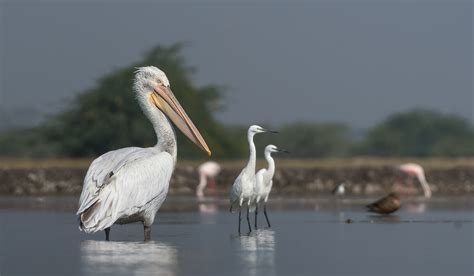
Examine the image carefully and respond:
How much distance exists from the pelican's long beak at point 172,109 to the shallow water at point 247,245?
3.15 feet

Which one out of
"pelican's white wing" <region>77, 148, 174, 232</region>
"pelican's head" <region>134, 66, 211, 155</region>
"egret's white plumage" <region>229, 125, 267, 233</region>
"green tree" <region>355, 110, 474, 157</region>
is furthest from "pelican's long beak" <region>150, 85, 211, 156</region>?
"green tree" <region>355, 110, 474, 157</region>

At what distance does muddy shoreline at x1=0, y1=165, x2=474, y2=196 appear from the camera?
20109 mm

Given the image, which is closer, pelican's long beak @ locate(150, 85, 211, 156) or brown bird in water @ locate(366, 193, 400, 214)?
pelican's long beak @ locate(150, 85, 211, 156)

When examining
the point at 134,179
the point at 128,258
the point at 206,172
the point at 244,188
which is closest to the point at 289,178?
the point at 206,172

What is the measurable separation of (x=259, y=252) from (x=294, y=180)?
11.7 meters

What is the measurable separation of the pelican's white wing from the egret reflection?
919 mm

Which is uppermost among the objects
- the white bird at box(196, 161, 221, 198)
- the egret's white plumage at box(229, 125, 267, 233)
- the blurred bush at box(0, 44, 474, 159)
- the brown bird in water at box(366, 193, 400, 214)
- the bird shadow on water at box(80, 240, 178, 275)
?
the blurred bush at box(0, 44, 474, 159)

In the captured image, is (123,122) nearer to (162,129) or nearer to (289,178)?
(289,178)

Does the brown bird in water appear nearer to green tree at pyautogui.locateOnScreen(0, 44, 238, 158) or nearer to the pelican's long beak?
the pelican's long beak

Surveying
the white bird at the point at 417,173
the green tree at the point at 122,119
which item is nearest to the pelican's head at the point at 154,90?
the white bird at the point at 417,173

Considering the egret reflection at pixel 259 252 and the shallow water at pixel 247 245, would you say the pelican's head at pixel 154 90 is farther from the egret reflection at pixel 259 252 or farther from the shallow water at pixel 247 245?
the shallow water at pixel 247 245

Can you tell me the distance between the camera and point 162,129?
33.4 ft

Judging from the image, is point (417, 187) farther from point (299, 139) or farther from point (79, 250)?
point (299, 139)

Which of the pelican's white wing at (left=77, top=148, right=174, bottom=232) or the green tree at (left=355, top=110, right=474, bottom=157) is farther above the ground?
the green tree at (left=355, top=110, right=474, bottom=157)
